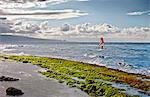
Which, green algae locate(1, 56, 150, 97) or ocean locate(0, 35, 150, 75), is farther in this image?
ocean locate(0, 35, 150, 75)

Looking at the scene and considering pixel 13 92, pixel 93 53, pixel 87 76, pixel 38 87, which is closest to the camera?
pixel 13 92

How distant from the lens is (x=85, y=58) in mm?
14203

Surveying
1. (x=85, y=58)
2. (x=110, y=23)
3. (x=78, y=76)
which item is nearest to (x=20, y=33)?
(x=78, y=76)

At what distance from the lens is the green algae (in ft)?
28.1

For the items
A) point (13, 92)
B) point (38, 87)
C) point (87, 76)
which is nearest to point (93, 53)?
point (87, 76)

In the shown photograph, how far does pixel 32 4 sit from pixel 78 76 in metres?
2.94

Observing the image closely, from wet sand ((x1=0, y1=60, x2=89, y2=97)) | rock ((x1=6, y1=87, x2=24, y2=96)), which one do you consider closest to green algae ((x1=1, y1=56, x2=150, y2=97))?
wet sand ((x1=0, y1=60, x2=89, y2=97))

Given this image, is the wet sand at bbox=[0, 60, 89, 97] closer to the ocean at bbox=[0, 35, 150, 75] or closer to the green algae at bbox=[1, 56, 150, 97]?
the green algae at bbox=[1, 56, 150, 97]

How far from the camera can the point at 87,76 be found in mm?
10867

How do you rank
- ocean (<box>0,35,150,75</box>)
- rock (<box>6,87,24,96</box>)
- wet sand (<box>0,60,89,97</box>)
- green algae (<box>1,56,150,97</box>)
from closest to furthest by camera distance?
rock (<box>6,87,24,96</box>), wet sand (<box>0,60,89,97</box>), green algae (<box>1,56,150,97</box>), ocean (<box>0,35,150,75</box>)

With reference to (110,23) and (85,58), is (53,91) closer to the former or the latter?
(110,23)

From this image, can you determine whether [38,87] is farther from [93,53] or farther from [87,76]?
[93,53]

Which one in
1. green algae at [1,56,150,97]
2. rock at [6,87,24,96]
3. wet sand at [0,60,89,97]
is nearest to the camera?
rock at [6,87,24,96]

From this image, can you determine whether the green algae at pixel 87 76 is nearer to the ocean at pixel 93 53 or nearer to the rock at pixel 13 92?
the ocean at pixel 93 53
